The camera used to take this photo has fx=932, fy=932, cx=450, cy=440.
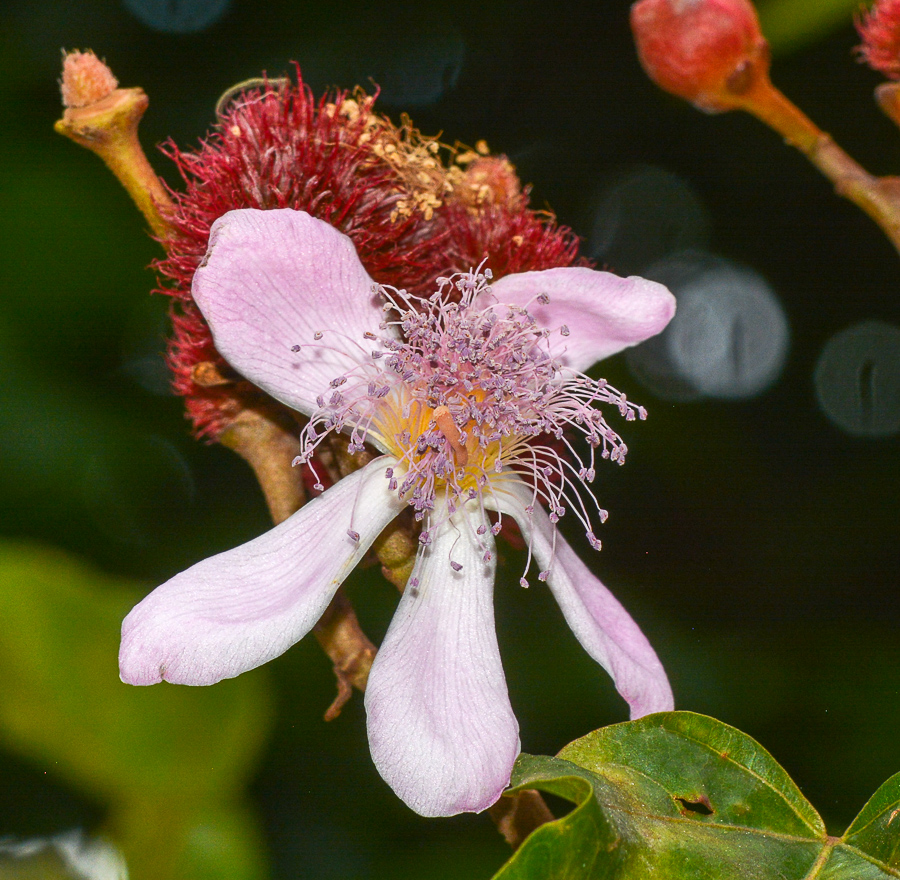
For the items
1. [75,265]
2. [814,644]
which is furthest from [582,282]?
[75,265]

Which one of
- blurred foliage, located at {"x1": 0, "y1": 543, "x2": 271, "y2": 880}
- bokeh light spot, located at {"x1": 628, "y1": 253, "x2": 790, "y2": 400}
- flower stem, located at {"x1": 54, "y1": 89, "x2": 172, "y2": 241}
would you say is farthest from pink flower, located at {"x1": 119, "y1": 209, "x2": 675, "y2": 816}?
bokeh light spot, located at {"x1": 628, "y1": 253, "x2": 790, "y2": 400}

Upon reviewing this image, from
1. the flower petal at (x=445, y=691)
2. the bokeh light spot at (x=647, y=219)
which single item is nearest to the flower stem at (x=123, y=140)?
the flower petal at (x=445, y=691)

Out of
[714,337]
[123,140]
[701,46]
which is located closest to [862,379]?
[714,337]

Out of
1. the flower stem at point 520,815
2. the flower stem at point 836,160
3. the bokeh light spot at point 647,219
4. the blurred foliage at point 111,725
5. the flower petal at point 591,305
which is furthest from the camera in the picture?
the bokeh light spot at point 647,219

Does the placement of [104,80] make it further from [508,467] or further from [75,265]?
[75,265]

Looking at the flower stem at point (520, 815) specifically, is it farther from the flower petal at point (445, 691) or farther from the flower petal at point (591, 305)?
the flower petal at point (591, 305)

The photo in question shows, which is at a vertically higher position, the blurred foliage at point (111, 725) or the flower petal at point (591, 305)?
the flower petal at point (591, 305)

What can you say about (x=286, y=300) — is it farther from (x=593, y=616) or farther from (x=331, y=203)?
(x=593, y=616)
